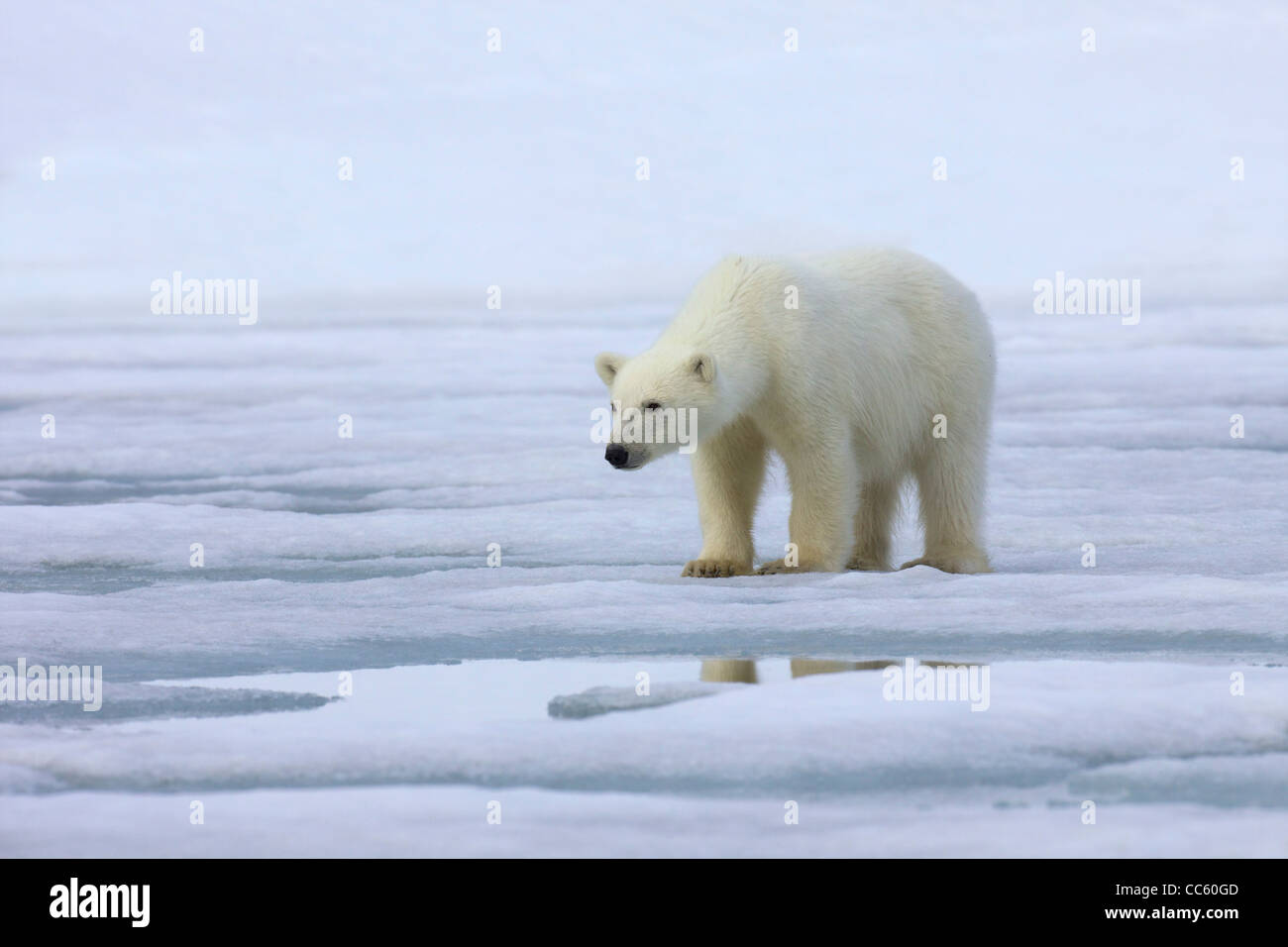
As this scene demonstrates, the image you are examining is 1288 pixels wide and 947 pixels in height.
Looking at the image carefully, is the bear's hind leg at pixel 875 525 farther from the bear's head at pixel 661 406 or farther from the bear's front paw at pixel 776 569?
the bear's head at pixel 661 406

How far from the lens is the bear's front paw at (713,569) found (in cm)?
595

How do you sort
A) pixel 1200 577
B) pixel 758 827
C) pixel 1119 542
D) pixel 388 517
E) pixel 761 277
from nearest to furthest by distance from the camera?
pixel 758 827, pixel 1200 577, pixel 761 277, pixel 1119 542, pixel 388 517

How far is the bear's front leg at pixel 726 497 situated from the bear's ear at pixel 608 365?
1.41 feet

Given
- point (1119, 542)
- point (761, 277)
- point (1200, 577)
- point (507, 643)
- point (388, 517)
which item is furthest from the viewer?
point (388, 517)

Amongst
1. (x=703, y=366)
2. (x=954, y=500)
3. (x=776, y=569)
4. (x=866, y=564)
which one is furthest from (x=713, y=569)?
(x=954, y=500)

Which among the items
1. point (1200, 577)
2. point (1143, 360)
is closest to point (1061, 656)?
point (1200, 577)

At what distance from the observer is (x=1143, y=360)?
46.8ft

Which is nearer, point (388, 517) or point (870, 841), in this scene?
point (870, 841)

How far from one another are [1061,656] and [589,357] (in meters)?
10.8

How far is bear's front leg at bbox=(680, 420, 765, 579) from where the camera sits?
19.9 feet

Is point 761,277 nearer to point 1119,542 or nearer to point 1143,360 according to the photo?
point 1119,542

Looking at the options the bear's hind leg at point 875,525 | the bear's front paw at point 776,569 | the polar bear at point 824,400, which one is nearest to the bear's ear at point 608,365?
the polar bear at point 824,400

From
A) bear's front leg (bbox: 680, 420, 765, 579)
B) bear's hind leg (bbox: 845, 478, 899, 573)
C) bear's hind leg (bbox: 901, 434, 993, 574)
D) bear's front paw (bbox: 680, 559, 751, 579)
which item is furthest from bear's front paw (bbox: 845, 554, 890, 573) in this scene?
bear's front paw (bbox: 680, 559, 751, 579)
